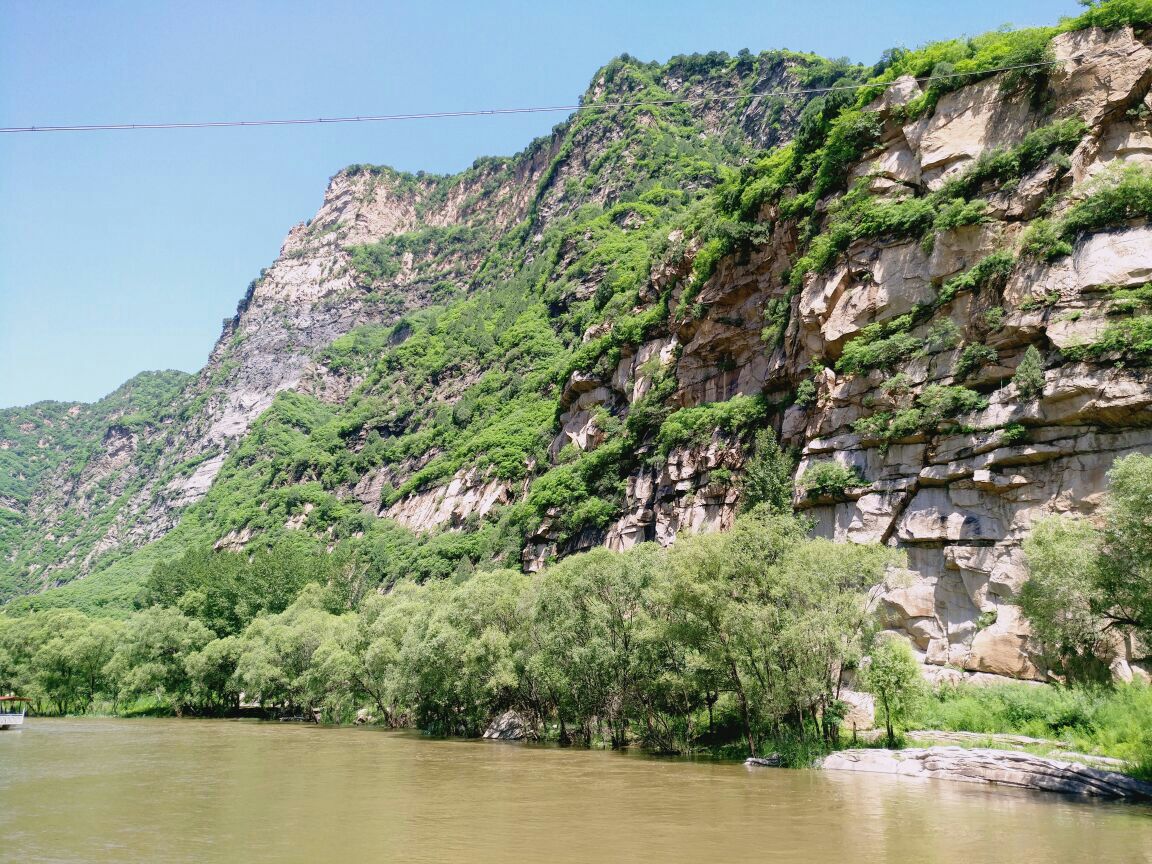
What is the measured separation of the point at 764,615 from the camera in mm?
33531

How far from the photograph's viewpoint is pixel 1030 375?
39.3 m

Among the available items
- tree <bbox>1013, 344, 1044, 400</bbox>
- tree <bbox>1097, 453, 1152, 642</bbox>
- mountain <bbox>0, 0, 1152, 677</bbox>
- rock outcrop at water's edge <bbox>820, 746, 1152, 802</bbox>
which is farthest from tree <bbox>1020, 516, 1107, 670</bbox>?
tree <bbox>1013, 344, 1044, 400</bbox>

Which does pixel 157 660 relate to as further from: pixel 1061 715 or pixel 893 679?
pixel 1061 715

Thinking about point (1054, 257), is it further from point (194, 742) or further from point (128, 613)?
point (128, 613)

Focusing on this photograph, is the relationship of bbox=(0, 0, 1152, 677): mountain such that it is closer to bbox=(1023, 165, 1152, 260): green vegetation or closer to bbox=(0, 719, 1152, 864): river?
bbox=(1023, 165, 1152, 260): green vegetation

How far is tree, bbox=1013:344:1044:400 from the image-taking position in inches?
1544

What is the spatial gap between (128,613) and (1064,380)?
12491 cm

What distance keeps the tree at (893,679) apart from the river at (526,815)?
160 inches

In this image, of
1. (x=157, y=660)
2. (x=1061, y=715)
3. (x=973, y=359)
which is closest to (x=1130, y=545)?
(x=1061, y=715)

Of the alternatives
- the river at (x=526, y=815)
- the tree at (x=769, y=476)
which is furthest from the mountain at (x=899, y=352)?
the river at (x=526, y=815)

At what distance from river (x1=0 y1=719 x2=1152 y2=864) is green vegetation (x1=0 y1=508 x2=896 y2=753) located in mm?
4139

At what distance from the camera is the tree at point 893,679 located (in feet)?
106

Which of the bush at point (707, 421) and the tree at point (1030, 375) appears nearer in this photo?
the tree at point (1030, 375)

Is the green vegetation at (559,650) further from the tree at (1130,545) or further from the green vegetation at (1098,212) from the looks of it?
the green vegetation at (1098,212)
